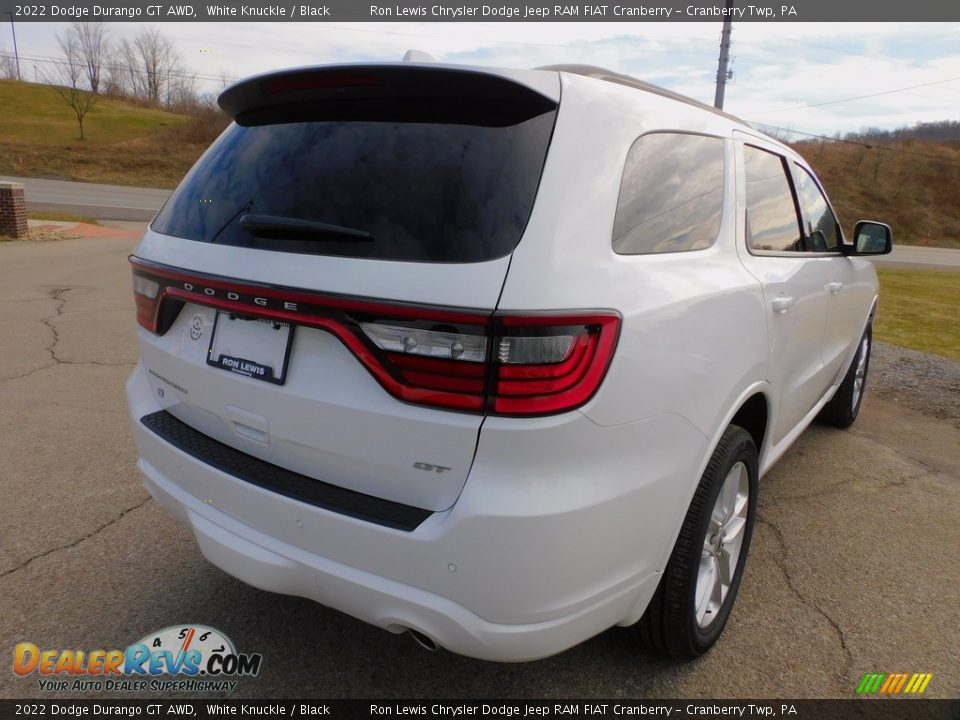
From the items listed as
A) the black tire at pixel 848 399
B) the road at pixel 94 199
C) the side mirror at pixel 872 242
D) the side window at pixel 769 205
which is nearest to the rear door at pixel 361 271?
the side window at pixel 769 205

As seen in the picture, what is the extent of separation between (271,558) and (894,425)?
16.5ft

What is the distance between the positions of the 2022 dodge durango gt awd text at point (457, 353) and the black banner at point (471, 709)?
214mm

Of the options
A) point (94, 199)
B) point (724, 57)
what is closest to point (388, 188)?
point (724, 57)

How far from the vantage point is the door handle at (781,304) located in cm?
259

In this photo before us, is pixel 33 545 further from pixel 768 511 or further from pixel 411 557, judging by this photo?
pixel 768 511

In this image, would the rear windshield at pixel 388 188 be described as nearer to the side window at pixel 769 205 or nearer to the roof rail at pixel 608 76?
the roof rail at pixel 608 76

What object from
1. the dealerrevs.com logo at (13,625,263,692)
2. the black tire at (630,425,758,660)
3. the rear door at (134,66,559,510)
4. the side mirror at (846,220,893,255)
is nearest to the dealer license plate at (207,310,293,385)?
the rear door at (134,66,559,510)

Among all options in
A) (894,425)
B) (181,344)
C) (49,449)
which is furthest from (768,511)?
(49,449)

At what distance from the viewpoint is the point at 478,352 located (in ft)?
5.14

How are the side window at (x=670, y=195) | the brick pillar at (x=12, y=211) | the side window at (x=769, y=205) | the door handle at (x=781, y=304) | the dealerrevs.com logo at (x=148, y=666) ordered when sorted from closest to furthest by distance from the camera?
1. the side window at (x=670, y=195)
2. the dealerrevs.com logo at (x=148, y=666)
3. the door handle at (x=781, y=304)
4. the side window at (x=769, y=205)
5. the brick pillar at (x=12, y=211)

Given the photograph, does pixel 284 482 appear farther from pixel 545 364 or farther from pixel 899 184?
pixel 899 184

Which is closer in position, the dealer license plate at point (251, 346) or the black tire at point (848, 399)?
the dealer license plate at point (251, 346)

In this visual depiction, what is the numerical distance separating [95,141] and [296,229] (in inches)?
2237

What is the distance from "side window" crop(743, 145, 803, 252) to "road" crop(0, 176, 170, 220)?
17008 millimetres
